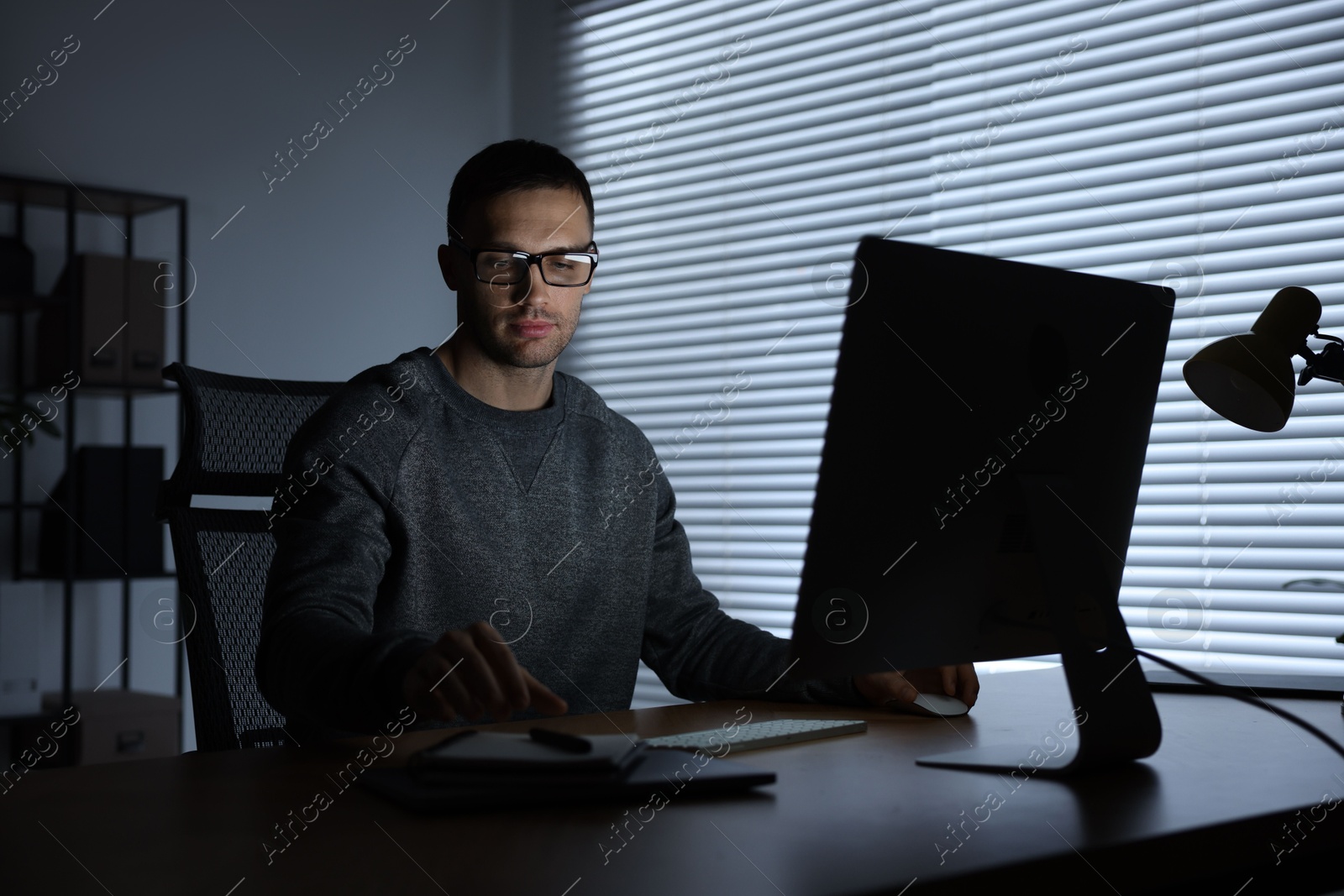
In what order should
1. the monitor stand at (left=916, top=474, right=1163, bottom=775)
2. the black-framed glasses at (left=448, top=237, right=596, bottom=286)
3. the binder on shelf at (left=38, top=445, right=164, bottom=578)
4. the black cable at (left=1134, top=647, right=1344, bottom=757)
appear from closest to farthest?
1. the monitor stand at (left=916, top=474, right=1163, bottom=775)
2. the black cable at (left=1134, top=647, right=1344, bottom=757)
3. the black-framed glasses at (left=448, top=237, right=596, bottom=286)
4. the binder on shelf at (left=38, top=445, right=164, bottom=578)

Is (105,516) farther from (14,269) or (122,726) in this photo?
(14,269)

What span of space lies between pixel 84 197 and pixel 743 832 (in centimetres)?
308

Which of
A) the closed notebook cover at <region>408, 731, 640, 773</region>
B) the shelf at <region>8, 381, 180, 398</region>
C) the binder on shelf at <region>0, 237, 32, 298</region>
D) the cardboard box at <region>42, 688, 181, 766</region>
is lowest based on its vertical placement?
the cardboard box at <region>42, 688, 181, 766</region>

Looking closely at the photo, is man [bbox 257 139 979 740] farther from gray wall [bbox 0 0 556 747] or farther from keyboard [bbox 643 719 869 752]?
gray wall [bbox 0 0 556 747]

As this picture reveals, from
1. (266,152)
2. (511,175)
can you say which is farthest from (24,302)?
(511,175)

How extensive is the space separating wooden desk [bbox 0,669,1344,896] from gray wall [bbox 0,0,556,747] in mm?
2632

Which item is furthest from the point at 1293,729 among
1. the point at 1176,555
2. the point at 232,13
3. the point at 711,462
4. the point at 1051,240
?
the point at 232,13

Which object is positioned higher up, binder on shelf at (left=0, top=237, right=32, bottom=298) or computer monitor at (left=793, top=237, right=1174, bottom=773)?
binder on shelf at (left=0, top=237, right=32, bottom=298)

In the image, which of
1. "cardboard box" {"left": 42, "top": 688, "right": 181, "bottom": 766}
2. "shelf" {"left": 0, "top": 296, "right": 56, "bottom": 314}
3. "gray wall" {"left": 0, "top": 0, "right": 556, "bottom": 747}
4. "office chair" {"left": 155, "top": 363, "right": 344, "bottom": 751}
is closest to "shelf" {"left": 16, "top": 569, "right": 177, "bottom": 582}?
"gray wall" {"left": 0, "top": 0, "right": 556, "bottom": 747}

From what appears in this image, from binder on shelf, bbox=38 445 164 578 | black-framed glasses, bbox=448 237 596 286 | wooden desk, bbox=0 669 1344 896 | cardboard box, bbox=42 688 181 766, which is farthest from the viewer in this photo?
binder on shelf, bbox=38 445 164 578

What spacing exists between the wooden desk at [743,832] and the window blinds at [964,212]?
125 centimetres

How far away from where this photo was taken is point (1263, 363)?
4.25 ft

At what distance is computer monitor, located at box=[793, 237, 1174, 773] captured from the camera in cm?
90

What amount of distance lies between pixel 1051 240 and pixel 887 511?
6.23 ft
